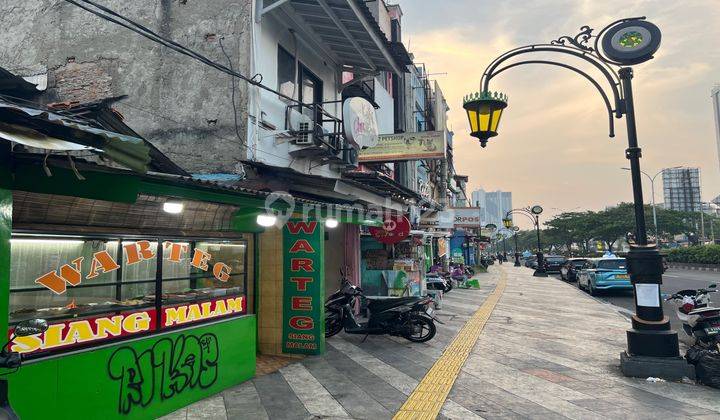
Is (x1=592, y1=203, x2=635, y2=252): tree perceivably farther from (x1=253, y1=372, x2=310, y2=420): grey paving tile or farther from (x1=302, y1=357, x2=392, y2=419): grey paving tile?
(x1=253, y1=372, x2=310, y2=420): grey paving tile

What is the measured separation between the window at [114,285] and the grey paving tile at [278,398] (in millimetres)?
1188

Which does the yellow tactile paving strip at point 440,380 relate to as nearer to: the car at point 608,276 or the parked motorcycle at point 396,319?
the parked motorcycle at point 396,319

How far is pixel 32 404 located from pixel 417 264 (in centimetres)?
1241

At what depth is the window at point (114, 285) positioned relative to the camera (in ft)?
15.3

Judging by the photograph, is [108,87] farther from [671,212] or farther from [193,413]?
[671,212]

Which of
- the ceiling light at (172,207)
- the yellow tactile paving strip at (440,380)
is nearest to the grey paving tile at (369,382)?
the yellow tactile paving strip at (440,380)

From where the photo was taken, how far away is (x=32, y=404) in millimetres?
4414

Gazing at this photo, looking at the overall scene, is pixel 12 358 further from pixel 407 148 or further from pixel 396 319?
pixel 407 148

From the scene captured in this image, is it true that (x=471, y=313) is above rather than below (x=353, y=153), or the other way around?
below

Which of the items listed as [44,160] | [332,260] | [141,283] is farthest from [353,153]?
[44,160]

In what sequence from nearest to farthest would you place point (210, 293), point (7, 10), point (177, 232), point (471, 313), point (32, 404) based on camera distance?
point (32, 404) → point (177, 232) → point (210, 293) → point (7, 10) → point (471, 313)

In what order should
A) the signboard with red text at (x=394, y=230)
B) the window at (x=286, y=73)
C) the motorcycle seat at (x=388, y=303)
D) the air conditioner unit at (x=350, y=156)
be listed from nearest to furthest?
the motorcycle seat at (x=388, y=303), the window at (x=286, y=73), the air conditioner unit at (x=350, y=156), the signboard with red text at (x=394, y=230)

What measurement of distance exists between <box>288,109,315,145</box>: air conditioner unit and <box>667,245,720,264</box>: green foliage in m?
39.2

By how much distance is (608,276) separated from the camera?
64.0 ft
